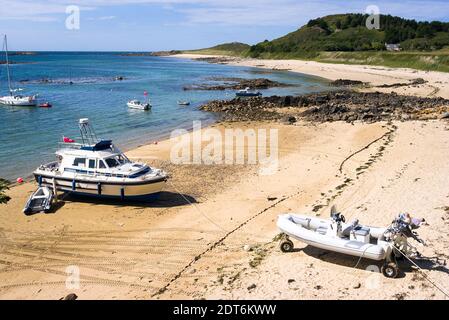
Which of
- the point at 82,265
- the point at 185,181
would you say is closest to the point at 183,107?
the point at 185,181

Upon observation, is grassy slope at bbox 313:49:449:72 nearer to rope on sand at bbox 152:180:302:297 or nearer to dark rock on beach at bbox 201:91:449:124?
dark rock on beach at bbox 201:91:449:124

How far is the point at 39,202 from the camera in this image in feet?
66.5

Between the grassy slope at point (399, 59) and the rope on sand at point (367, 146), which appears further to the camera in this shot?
the grassy slope at point (399, 59)

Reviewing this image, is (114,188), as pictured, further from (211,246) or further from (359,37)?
(359,37)

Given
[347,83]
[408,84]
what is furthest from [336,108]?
[347,83]

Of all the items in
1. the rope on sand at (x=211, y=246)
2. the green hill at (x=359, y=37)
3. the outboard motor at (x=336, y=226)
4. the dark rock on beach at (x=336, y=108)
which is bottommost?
the rope on sand at (x=211, y=246)

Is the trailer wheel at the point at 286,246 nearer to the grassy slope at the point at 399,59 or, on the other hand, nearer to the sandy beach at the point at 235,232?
the sandy beach at the point at 235,232

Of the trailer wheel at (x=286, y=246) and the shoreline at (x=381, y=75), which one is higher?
the shoreline at (x=381, y=75)

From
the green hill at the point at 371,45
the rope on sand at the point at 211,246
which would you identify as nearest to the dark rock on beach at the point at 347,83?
the green hill at the point at 371,45

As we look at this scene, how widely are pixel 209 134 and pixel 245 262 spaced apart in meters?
23.5

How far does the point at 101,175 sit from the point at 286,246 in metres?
10.3

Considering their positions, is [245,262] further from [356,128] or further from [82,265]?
[356,128]

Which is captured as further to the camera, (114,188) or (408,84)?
(408,84)

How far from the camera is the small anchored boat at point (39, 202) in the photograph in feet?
65.1
